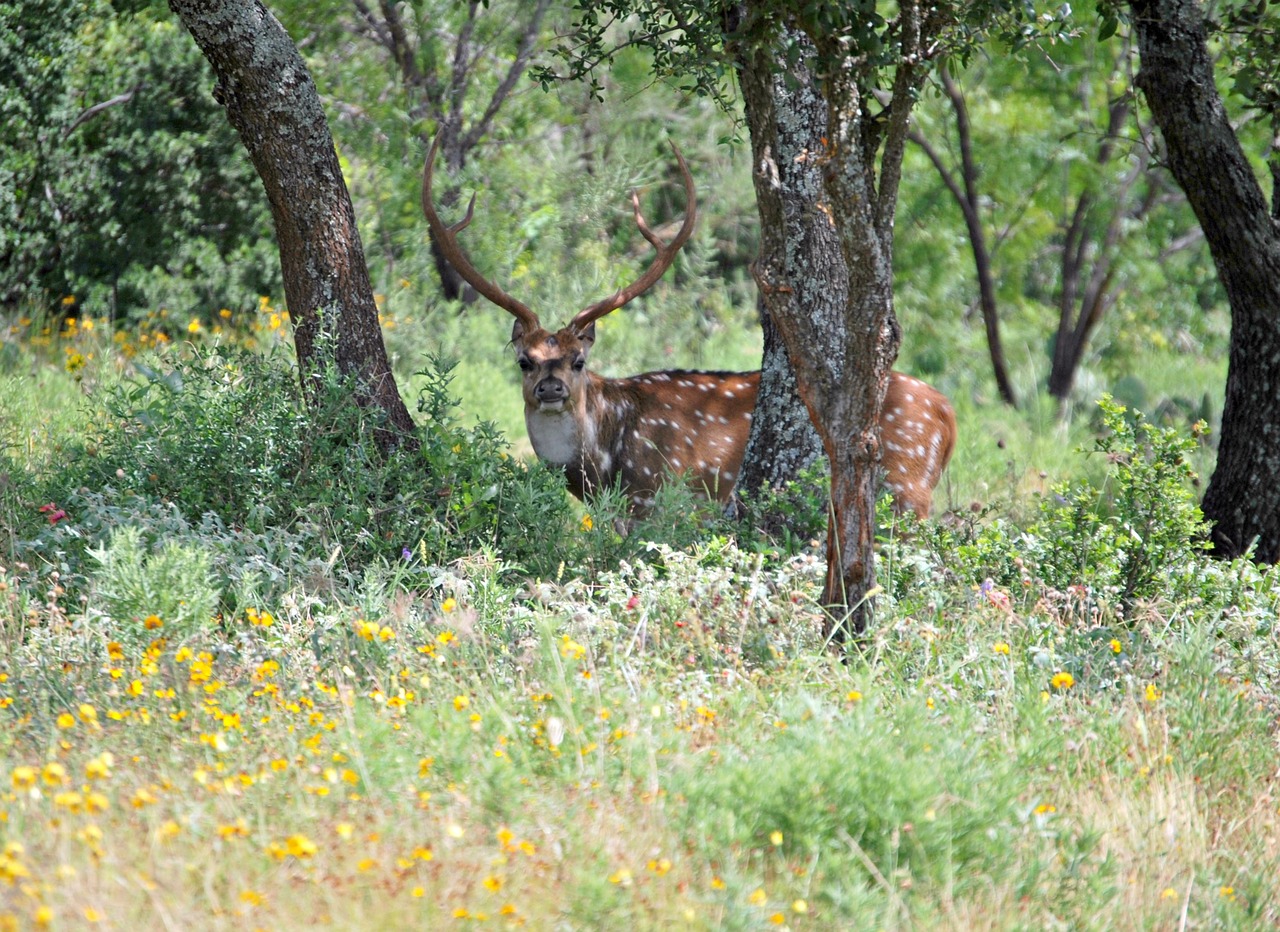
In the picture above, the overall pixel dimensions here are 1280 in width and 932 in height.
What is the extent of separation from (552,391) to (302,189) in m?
1.59

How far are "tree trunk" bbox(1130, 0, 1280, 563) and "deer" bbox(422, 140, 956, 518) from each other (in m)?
1.55

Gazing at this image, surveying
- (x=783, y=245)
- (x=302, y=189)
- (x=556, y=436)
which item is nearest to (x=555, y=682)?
(x=783, y=245)

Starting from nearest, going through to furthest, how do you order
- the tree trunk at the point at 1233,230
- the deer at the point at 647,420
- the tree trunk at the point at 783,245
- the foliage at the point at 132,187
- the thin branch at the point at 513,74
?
the tree trunk at the point at 783,245
the tree trunk at the point at 1233,230
the deer at the point at 647,420
the foliage at the point at 132,187
the thin branch at the point at 513,74

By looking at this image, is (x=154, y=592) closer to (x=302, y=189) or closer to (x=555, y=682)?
(x=555, y=682)

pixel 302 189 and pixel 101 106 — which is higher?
pixel 101 106

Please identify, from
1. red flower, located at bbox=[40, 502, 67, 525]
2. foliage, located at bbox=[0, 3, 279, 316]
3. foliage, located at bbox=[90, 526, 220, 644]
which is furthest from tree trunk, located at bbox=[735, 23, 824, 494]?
foliage, located at bbox=[0, 3, 279, 316]

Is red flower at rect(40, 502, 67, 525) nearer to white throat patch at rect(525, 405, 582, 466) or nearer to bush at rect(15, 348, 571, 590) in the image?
bush at rect(15, 348, 571, 590)

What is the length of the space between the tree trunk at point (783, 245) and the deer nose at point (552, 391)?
3.25 ft

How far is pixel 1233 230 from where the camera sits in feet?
19.5

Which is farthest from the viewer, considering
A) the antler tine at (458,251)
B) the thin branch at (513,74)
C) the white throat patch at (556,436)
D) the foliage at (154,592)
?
the thin branch at (513,74)

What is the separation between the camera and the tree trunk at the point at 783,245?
4434mm

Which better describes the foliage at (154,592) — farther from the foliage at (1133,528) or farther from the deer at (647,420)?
the foliage at (1133,528)

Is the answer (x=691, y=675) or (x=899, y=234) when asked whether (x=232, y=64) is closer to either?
(x=691, y=675)

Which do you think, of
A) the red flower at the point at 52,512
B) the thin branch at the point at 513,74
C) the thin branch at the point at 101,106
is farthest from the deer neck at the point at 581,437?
the thin branch at the point at 101,106
